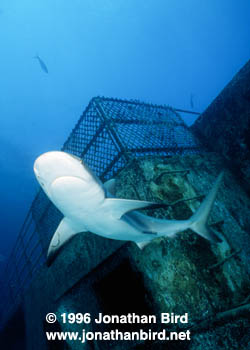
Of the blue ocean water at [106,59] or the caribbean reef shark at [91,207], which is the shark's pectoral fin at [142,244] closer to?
the caribbean reef shark at [91,207]

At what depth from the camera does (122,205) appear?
1.83 m

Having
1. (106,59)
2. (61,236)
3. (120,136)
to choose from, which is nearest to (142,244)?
(61,236)

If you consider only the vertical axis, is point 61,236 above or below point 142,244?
below

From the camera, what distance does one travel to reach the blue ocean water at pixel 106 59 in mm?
90188

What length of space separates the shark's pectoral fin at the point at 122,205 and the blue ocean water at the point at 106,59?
77.9m

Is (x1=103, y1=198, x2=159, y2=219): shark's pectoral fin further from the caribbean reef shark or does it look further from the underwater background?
the underwater background

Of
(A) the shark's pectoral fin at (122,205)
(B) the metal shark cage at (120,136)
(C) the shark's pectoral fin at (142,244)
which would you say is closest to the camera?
(A) the shark's pectoral fin at (122,205)

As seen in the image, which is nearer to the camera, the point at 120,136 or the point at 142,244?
the point at 142,244

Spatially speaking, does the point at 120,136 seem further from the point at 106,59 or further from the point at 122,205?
the point at 106,59

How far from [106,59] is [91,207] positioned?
146484 mm

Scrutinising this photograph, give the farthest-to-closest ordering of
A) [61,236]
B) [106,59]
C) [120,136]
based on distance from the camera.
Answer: [106,59], [120,136], [61,236]

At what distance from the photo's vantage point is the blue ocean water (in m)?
90.2

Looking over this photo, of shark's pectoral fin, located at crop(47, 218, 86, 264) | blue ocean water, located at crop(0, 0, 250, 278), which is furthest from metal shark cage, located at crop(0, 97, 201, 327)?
blue ocean water, located at crop(0, 0, 250, 278)

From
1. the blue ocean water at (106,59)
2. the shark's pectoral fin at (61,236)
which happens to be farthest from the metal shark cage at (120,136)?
the blue ocean water at (106,59)
